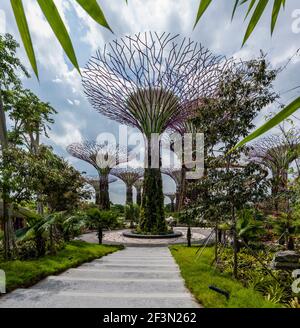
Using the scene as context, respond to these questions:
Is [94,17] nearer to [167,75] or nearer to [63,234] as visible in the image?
[63,234]

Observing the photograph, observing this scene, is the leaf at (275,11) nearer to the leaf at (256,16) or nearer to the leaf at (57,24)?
the leaf at (256,16)

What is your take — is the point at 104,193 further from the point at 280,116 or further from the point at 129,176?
the point at 280,116

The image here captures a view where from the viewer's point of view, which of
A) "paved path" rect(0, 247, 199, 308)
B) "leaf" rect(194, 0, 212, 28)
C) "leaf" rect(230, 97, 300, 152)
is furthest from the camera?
"paved path" rect(0, 247, 199, 308)

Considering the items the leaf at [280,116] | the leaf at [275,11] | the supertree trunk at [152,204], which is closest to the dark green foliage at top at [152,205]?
the supertree trunk at [152,204]

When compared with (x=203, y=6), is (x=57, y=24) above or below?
below

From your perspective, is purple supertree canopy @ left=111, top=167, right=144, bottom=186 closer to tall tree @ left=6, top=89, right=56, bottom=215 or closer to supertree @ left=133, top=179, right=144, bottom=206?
supertree @ left=133, top=179, right=144, bottom=206

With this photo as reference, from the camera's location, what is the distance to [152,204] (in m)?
16.1

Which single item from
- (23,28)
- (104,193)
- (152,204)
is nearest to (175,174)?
(104,193)

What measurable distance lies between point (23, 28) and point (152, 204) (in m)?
15.5

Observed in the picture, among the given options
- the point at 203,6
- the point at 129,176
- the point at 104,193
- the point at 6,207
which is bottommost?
the point at 6,207

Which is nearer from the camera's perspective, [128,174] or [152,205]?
[152,205]

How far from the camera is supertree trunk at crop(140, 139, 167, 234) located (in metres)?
15.8

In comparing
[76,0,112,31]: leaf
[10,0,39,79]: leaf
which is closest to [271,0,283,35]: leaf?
[76,0,112,31]: leaf
